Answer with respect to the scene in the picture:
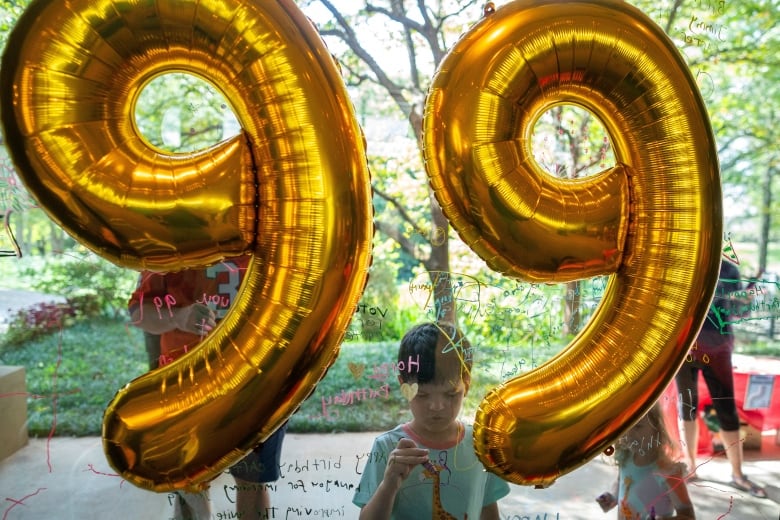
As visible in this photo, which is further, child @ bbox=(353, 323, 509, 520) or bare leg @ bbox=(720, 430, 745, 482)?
bare leg @ bbox=(720, 430, 745, 482)

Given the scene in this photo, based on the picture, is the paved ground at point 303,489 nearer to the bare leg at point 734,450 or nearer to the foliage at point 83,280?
the bare leg at point 734,450

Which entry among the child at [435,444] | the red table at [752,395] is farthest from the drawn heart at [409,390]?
the red table at [752,395]

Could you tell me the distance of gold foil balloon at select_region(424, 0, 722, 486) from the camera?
2.16ft

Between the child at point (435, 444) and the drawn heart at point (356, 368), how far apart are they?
0.37ft

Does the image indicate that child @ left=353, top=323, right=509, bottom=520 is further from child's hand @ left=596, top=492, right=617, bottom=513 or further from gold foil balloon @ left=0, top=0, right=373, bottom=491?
gold foil balloon @ left=0, top=0, right=373, bottom=491

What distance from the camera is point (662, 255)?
2.30 feet

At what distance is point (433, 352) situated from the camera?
1343mm

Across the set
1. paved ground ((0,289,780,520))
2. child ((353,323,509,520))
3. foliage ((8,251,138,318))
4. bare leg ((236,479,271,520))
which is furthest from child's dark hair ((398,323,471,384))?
foliage ((8,251,138,318))

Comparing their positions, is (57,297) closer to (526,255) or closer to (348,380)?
(348,380)

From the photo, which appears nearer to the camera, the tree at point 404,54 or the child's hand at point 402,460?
the child's hand at point 402,460

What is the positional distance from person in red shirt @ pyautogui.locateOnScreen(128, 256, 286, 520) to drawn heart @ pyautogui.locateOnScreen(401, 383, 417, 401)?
1.10 feet

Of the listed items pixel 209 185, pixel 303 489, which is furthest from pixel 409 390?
pixel 209 185

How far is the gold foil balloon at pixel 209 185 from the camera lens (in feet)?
1.97

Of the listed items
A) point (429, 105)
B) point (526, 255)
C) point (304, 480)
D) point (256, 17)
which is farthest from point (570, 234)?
point (304, 480)
